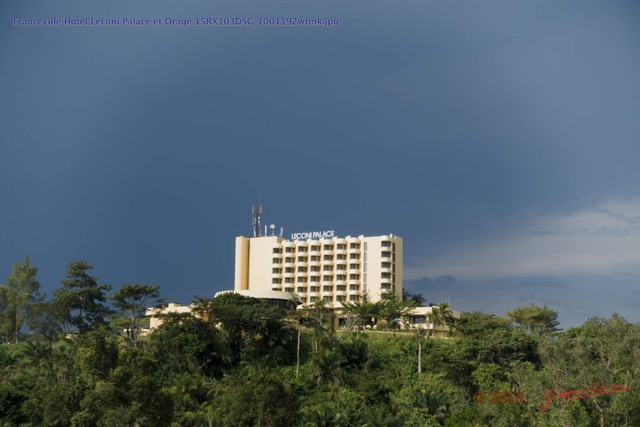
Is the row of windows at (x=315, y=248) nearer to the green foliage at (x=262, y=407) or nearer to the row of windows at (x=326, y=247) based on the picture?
the row of windows at (x=326, y=247)

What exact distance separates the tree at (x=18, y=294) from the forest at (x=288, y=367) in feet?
0.45

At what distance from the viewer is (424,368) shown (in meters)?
63.2

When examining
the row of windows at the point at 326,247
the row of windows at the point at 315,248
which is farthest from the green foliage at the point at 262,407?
the row of windows at the point at 315,248

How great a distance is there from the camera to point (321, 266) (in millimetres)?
97750

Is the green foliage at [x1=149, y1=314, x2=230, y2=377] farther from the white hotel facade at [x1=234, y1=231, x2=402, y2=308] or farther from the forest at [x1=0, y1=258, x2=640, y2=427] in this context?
the white hotel facade at [x1=234, y1=231, x2=402, y2=308]

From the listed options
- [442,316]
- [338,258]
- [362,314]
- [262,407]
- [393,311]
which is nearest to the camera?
[262,407]

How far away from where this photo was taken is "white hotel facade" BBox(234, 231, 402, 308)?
94.2m

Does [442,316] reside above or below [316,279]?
below

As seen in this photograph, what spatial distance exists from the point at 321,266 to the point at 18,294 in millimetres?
34409

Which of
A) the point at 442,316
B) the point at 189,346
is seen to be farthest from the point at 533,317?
the point at 189,346

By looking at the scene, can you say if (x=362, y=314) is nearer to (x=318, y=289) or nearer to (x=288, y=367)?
(x=288, y=367)

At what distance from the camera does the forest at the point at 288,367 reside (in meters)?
32.5

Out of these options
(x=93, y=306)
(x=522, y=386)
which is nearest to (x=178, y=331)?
(x=93, y=306)

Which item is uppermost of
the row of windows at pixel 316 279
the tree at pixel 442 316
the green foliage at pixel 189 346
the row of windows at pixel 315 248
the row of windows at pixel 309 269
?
the row of windows at pixel 315 248
